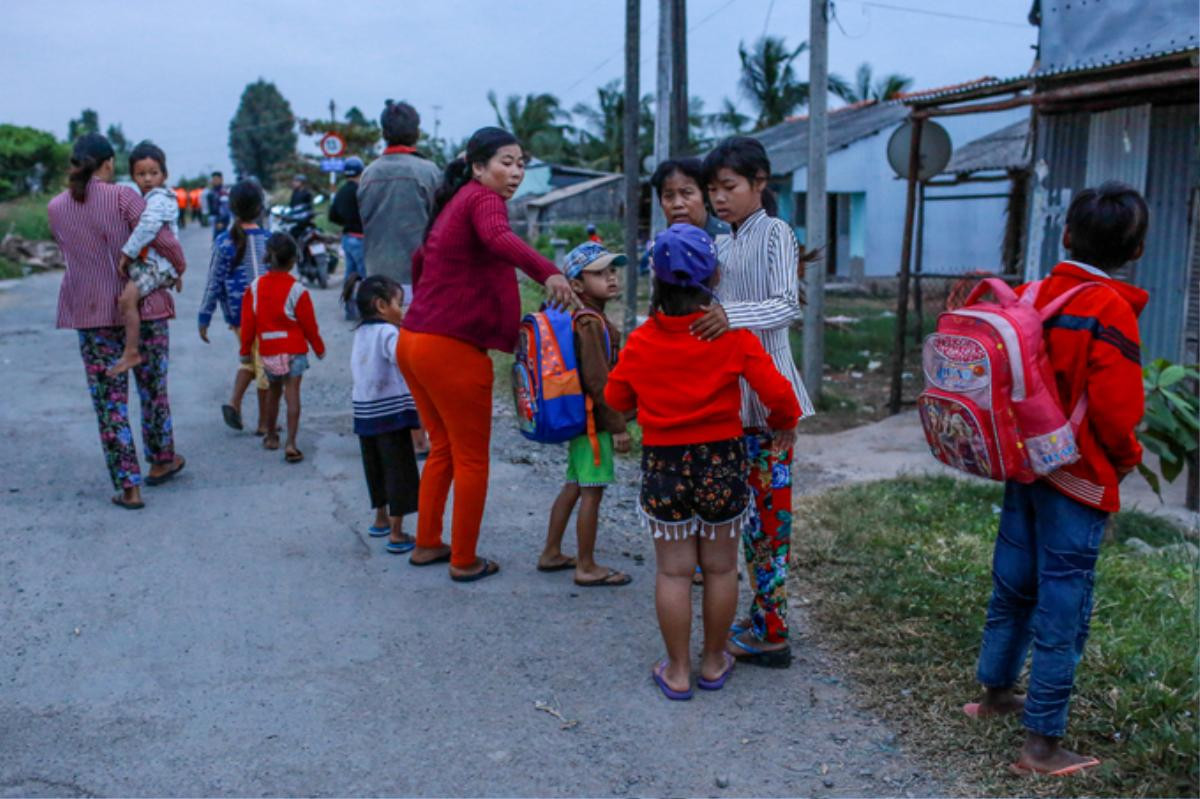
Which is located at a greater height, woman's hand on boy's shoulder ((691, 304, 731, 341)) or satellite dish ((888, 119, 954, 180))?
satellite dish ((888, 119, 954, 180))

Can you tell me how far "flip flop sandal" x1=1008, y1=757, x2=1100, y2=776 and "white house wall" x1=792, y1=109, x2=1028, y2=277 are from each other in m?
21.1

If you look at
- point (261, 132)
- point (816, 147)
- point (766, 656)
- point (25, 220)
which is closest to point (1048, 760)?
point (766, 656)

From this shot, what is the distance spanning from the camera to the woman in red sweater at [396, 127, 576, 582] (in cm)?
425

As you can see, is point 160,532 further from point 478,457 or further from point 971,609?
point 971,609

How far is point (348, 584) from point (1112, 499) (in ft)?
10.3

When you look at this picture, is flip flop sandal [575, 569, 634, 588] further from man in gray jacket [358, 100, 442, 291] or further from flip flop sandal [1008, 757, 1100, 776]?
man in gray jacket [358, 100, 442, 291]

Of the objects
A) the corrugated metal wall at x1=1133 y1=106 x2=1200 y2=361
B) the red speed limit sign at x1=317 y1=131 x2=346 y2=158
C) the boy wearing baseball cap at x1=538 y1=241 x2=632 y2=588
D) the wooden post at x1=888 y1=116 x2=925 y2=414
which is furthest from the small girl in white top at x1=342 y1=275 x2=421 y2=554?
the red speed limit sign at x1=317 y1=131 x2=346 y2=158

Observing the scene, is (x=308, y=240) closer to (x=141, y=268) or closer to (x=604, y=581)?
(x=141, y=268)

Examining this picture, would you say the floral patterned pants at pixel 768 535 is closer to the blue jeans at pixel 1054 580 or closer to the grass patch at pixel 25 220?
the blue jeans at pixel 1054 580

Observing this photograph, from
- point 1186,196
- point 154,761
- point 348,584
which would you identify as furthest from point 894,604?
point 1186,196

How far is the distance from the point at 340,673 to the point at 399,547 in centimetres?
130

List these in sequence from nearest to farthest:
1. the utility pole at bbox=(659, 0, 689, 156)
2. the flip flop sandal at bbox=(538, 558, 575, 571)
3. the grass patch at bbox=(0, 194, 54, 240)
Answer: the flip flop sandal at bbox=(538, 558, 575, 571) < the utility pole at bbox=(659, 0, 689, 156) < the grass patch at bbox=(0, 194, 54, 240)

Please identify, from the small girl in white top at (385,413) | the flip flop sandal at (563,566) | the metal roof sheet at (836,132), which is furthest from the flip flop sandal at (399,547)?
the metal roof sheet at (836,132)

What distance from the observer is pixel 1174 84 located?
716 cm
